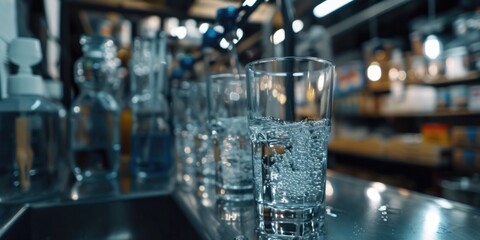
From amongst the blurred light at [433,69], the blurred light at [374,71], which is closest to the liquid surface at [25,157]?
the blurred light at [433,69]

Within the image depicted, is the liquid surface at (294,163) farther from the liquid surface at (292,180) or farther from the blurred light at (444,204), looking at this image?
the blurred light at (444,204)

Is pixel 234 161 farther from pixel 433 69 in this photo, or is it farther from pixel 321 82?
pixel 433 69

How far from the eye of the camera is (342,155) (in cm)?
505

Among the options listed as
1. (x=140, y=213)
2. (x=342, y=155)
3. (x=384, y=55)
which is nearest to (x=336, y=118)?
(x=342, y=155)

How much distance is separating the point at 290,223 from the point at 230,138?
23 centimetres

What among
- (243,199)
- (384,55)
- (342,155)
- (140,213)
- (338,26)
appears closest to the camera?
(243,199)

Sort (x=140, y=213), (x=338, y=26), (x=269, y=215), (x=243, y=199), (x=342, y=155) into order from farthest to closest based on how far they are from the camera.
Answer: (x=342, y=155) → (x=338, y=26) → (x=140, y=213) → (x=243, y=199) → (x=269, y=215)

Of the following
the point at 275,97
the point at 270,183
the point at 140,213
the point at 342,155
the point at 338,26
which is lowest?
the point at 342,155

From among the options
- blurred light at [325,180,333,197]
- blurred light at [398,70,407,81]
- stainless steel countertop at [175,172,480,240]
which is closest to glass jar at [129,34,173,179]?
stainless steel countertop at [175,172,480,240]

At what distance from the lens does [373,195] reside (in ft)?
1.96

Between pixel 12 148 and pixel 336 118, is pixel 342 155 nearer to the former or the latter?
pixel 336 118

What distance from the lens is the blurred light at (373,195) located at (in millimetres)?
565

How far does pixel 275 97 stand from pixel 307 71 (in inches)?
2.0

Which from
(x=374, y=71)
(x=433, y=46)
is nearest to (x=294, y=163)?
(x=433, y=46)
